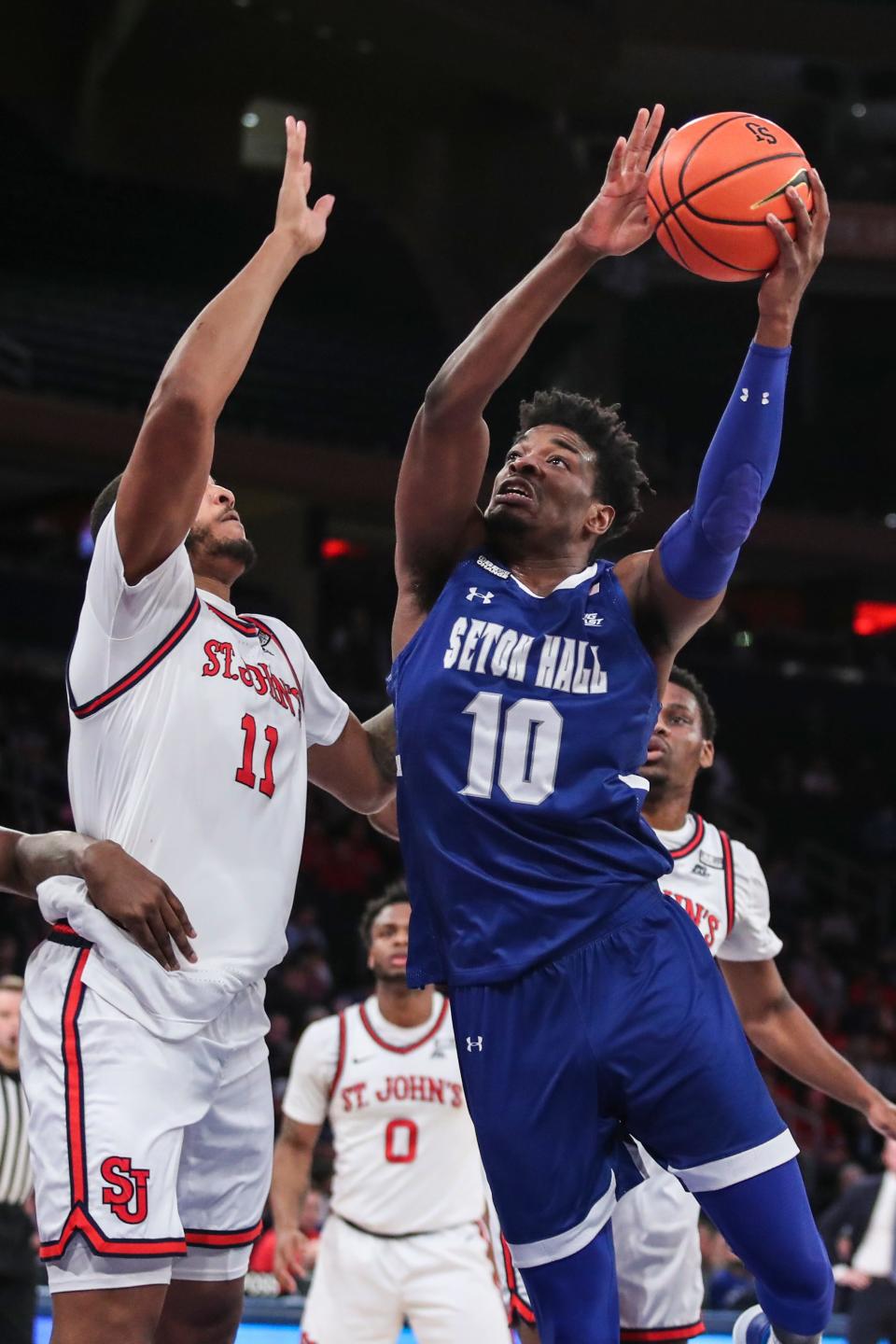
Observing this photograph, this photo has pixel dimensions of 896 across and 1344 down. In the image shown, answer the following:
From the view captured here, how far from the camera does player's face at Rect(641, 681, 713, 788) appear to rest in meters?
5.17

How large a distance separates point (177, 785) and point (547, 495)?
3.48 feet

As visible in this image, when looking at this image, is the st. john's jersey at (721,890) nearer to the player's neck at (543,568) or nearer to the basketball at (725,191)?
the player's neck at (543,568)

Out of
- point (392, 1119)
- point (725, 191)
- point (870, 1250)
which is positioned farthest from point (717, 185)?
point (870, 1250)

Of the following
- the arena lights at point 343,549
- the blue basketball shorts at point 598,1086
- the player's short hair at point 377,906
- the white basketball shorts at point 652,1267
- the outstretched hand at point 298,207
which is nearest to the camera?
the blue basketball shorts at point 598,1086

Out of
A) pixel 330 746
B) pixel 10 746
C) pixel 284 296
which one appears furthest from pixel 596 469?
pixel 284 296

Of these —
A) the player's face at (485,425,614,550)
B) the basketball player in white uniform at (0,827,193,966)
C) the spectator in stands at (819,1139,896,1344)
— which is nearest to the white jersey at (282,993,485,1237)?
the spectator in stands at (819,1139,896,1344)

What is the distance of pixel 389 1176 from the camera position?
6578mm

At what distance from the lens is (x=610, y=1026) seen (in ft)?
11.3

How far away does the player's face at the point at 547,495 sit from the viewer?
149 inches

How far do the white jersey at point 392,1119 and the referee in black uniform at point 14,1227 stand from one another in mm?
1114

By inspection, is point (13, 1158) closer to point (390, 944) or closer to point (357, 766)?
point (390, 944)

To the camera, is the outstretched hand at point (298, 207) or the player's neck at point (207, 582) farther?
the player's neck at point (207, 582)

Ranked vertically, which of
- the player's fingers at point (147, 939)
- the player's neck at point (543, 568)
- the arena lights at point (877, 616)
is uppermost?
the arena lights at point (877, 616)

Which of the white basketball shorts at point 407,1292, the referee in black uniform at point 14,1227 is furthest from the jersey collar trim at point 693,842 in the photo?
the referee in black uniform at point 14,1227
